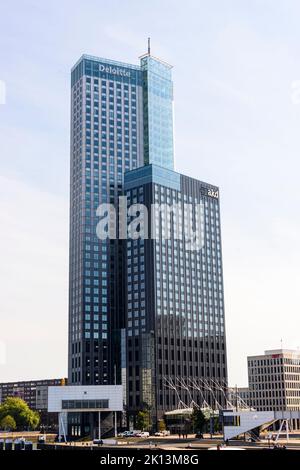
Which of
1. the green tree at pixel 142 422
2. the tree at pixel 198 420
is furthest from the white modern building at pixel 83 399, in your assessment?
the tree at pixel 198 420

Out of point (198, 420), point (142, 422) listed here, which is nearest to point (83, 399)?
point (142, 422)

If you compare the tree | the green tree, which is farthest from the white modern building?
the tree

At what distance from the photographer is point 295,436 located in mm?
141000

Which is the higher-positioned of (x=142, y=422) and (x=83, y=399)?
(x=83, y=399)

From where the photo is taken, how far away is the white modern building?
17212 centimetres

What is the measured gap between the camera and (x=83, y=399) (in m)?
175

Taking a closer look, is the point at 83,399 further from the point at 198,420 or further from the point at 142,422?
the point at 198,420
